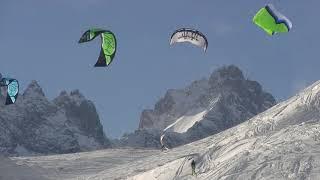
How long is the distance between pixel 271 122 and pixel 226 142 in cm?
657

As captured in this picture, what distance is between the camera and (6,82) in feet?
116

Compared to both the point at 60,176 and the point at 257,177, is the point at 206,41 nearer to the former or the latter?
the point at 257,177

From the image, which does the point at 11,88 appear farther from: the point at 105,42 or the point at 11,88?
the point at 105,42

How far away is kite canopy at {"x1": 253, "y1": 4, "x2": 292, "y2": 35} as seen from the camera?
2937cm

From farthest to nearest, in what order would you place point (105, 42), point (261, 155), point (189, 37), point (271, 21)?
point (261, 155) < point (189, 37) < point (105, 42) < point (271, 21)

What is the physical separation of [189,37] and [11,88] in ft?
28.3

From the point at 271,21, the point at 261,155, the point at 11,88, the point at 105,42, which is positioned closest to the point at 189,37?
the point at 105,42

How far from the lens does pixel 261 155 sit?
52.9 meters

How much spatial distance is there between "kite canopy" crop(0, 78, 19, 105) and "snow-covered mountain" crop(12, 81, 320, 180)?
16.9m

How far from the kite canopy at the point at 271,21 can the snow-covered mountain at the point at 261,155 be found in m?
16.7

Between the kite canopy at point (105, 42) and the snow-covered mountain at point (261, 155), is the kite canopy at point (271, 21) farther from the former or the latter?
the snow-covered mountain at point (261, 155)

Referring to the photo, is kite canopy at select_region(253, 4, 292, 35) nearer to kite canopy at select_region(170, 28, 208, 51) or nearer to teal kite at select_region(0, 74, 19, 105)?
kite canopy at select_region(170, 28, 208, 51)

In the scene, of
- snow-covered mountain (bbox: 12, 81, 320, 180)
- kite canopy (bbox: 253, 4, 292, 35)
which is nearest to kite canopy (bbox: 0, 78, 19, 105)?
kite canopy (bbox: 253, 4, 292, 35)

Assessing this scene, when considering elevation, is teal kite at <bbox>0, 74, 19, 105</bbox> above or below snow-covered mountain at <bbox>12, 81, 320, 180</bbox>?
above
